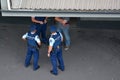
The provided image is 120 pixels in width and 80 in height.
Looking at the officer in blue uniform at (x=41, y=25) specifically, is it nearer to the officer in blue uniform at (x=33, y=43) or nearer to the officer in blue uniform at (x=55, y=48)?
the officer in blue uniform at (x=33, y=43)

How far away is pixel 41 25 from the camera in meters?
11.3

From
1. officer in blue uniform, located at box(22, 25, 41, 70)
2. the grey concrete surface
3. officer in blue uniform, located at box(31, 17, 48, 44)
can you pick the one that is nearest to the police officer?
the grey concrete surface

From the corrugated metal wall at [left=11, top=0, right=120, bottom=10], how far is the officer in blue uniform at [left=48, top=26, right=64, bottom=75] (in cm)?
70

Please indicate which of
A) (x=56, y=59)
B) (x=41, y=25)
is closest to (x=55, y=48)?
(x=56, y=59)

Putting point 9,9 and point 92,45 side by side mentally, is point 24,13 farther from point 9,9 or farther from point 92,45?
point 92,45

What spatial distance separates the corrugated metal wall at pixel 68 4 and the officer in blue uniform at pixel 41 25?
136 centimetres

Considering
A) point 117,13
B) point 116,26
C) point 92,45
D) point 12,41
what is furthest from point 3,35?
point 117,13

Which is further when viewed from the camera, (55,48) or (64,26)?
(64,26)

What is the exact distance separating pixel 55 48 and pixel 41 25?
4.86ft

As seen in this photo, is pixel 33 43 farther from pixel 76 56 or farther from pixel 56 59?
pixel 76 56

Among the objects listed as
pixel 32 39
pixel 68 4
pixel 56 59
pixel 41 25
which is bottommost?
pixel 56 59

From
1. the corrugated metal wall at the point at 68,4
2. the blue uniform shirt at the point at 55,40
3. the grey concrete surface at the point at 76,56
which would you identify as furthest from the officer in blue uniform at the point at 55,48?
the corrugated metal wall at the point at 68,4

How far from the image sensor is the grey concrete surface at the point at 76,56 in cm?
1059

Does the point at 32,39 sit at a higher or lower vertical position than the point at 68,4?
lower
